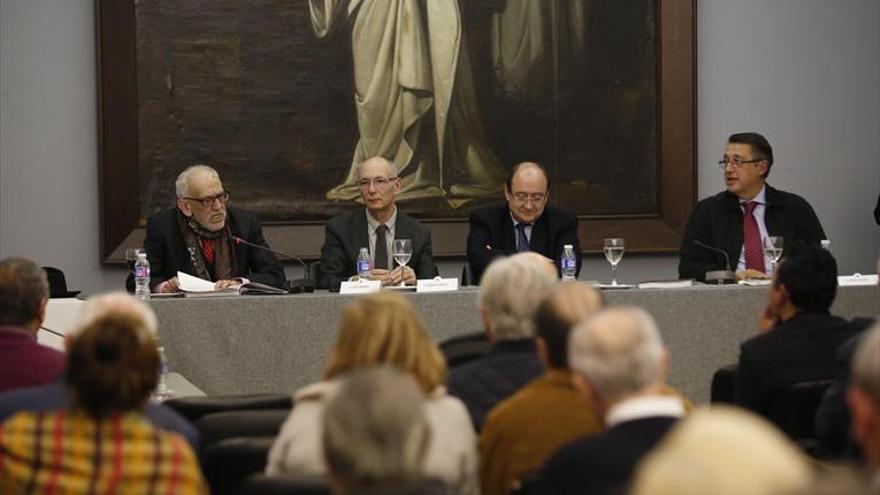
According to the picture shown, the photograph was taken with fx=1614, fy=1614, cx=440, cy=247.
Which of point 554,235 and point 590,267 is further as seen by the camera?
point 590,267

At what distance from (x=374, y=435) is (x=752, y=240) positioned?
5.39 m

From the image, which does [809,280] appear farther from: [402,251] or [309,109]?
[309,109]

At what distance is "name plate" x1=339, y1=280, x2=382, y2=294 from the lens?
22.7 ft

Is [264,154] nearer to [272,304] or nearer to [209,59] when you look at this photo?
[209,59]

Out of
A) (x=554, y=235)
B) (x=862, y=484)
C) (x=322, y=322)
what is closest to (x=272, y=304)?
(x=322, y=322)

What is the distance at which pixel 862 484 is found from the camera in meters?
1.75

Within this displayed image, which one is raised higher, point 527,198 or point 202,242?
point 527,198

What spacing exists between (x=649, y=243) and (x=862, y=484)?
25.1 ft

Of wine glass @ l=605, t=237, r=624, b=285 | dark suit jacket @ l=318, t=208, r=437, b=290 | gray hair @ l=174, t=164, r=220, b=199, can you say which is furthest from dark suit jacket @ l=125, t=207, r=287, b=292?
wine glass @ l=605, t=237, r=624, b=285

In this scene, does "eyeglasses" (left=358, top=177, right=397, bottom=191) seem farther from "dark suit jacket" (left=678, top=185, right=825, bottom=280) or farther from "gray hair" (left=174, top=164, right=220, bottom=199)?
"dark suit jacket" (left=678, top=185, right=825, bottom=280)

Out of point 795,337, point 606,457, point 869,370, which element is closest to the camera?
point 869,370

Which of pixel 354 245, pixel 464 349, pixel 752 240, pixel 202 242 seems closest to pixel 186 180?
pixel 202 242

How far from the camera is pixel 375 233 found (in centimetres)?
771

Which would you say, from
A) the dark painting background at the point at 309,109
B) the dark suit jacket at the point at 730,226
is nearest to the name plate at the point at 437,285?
the dark suit jacket at the point at 730,226
